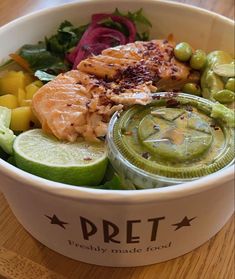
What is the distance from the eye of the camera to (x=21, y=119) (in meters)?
0.94

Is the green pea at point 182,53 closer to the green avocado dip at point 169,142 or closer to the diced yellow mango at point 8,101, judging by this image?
the green avocado dip at point 169,142

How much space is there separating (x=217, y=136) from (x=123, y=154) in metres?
0.18

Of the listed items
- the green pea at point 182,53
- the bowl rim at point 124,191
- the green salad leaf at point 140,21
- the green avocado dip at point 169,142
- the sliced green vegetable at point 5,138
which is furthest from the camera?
the green salad leaf at point 140,21

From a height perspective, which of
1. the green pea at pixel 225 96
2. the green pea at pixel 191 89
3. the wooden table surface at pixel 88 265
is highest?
the green pea at pixel 225 96

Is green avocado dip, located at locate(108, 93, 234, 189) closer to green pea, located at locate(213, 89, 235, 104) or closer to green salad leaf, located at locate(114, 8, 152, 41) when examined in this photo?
green pea, located at locate(213, 89, 235, 104)

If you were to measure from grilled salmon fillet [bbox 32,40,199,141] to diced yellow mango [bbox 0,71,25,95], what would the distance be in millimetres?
121

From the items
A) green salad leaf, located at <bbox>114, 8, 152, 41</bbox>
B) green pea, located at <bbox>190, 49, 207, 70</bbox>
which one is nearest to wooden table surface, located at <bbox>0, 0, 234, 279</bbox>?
green pea, located at <bbox>190, 49, 207, 70</bbox>

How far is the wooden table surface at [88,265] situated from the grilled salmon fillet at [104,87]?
0.22 m

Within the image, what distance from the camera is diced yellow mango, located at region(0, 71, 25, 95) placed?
3.39 feet

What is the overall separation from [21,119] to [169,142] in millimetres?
346

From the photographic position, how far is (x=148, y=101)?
88 cm

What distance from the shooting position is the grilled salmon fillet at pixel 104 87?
875mm

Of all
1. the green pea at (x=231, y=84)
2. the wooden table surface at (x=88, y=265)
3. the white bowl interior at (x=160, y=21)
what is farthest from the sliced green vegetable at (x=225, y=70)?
the wooden table surface at (x=88, y=265)

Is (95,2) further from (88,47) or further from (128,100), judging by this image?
(128,100)
